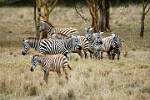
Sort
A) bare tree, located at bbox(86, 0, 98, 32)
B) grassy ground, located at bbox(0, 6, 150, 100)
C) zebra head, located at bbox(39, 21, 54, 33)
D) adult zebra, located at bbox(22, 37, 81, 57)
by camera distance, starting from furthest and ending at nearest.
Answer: bare tree, located at bbox(86, 0, 98, 32) < zebra head, located at bbox(39, 21, 54, 33) < adult zebra, located at bbox(22, 37, 81, 57) < grassy ground, located at bbox(0, 6, 150, 100)

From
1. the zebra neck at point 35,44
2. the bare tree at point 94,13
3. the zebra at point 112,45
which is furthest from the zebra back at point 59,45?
the bare tree at point 94,13

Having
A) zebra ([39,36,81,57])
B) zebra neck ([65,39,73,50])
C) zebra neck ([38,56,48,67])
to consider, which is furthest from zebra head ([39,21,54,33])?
zebra neck ([38,56,48,67])

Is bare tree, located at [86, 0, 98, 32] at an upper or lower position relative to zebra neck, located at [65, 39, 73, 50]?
upper

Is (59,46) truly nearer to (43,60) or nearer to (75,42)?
(75,42)

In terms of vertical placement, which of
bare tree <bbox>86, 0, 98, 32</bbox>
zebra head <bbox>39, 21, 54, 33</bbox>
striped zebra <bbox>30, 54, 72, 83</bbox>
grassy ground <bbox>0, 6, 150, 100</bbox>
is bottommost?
grassy ground <bbox>0, 6, 150, 100</bbox>

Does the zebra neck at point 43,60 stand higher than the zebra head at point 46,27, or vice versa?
the zebra head at point 46,27

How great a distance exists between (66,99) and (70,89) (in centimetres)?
81

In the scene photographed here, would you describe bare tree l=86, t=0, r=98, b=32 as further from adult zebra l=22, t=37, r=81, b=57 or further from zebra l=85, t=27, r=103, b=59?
adult zebra l=22, t=37, r=81, b=57

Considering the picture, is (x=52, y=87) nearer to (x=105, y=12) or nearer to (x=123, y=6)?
(x=105, y=12)

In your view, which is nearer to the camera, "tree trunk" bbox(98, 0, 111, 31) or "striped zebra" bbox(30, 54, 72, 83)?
"striped zebra" bbox(30, 54, 72, 83)

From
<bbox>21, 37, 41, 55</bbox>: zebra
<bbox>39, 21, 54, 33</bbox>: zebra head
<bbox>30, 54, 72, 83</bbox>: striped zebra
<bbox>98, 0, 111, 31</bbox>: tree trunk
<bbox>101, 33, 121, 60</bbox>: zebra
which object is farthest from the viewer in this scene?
<bbox>98, 0, 111, 31</bbox>: tree trunk

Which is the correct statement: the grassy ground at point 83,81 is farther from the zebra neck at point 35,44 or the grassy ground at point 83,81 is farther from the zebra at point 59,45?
the zebra at point 59,45

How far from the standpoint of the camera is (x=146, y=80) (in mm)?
15844

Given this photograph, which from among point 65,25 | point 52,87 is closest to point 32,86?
point 52,87
